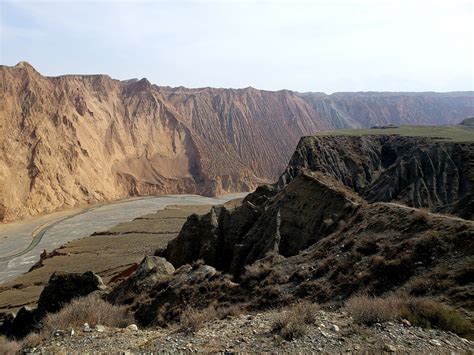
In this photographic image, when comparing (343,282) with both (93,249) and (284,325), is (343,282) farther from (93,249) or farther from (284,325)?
(93,249)

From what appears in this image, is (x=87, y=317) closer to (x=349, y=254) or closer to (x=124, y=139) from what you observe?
(x=349, y=254)

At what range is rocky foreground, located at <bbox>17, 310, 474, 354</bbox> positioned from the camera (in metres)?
7.37

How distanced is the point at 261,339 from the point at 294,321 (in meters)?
0.73

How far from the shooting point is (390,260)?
10656 millimetres

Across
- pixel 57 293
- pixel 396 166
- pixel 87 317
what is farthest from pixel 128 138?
pixel 87 317

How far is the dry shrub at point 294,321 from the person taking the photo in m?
8.20

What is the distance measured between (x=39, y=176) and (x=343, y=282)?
63.1 meters

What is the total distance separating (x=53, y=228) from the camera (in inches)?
2175

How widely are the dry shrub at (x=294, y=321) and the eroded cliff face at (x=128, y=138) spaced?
2244 inches

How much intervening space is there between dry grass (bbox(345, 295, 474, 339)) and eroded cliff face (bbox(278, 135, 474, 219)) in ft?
76.6

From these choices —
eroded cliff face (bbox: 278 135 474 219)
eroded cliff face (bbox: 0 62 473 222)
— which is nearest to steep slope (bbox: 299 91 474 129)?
eroded cliff face (bbox: 0 62 473 222)

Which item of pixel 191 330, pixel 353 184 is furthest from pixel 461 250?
pixel 353 184

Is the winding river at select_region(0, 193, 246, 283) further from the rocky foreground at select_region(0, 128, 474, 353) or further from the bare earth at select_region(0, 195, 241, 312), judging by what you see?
the rocky foreground at select_region(0, 128, 474, 353)

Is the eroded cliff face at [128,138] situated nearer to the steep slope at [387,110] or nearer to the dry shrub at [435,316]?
the steep slope at [387,110]
